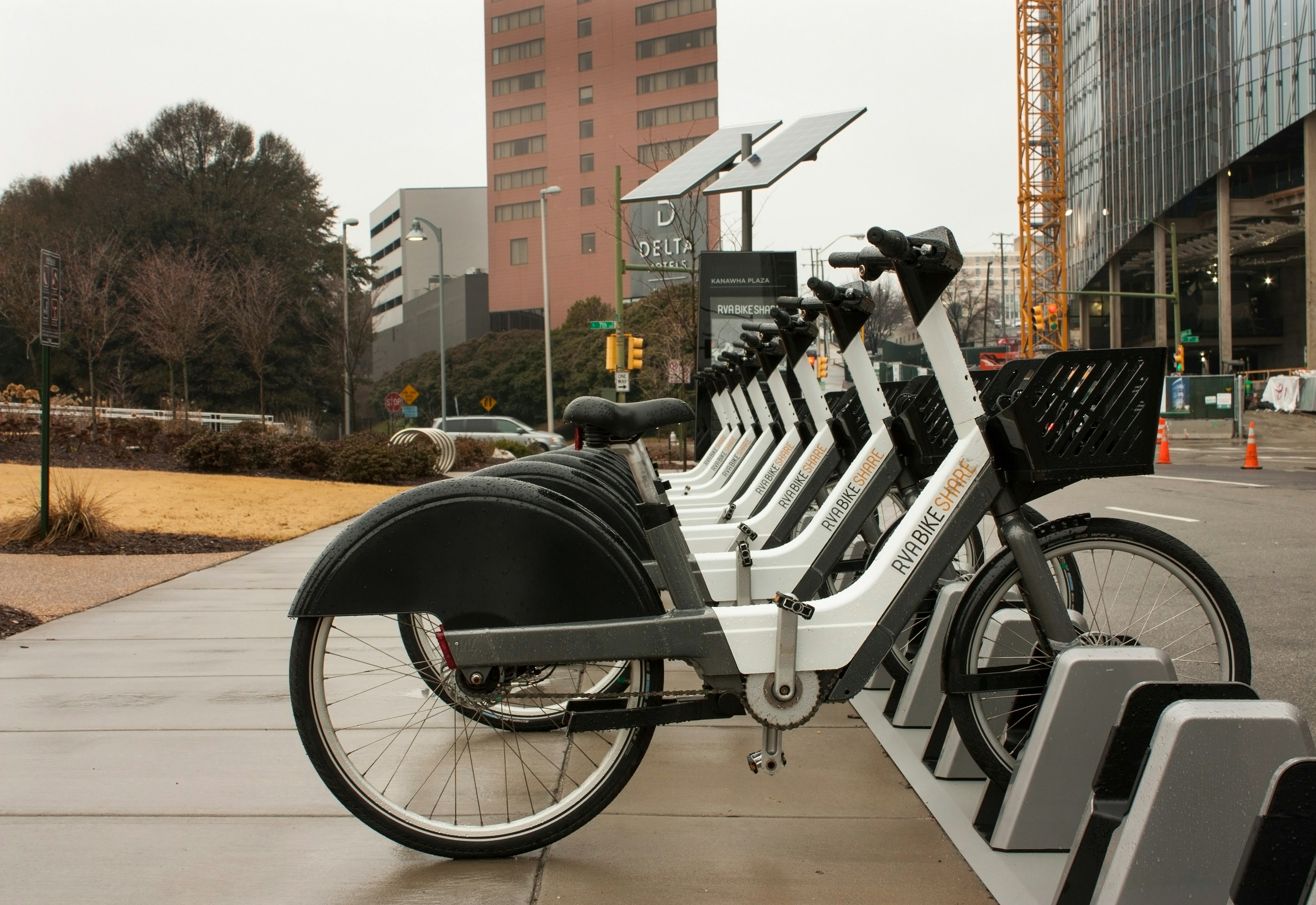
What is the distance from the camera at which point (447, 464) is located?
25.2 m

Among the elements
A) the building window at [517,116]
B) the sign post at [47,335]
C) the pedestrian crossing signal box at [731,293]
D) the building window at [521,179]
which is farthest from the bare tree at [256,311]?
the building window at [517,116]

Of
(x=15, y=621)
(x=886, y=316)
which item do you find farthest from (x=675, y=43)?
(x=15, y=621)

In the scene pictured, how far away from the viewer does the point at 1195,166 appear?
5003 cm

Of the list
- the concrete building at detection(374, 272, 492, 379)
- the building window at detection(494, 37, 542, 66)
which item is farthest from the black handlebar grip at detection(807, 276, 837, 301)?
the building window at detection(494, 37, 542, 66)

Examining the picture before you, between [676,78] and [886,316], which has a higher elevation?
[676,78]

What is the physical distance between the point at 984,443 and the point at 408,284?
88.8 metres

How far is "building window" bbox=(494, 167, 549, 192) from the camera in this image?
78.2 metres

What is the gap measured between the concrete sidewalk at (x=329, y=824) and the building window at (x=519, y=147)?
77571mm

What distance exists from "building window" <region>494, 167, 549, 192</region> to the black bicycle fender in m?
77.4

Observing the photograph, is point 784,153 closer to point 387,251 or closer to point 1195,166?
point 1195,166

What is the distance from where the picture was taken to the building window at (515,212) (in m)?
77.1

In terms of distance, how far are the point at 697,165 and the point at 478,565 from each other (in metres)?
12.7

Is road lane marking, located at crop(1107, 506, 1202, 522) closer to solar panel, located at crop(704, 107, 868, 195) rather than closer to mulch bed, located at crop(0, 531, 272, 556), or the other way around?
solar panel, located at crop(704, 107, 868, 195)

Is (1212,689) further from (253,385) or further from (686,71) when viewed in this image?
(686,71)
